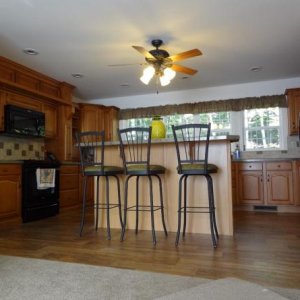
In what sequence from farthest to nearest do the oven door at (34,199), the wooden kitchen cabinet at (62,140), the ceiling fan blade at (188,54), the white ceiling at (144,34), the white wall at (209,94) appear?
the white wall at (209,94) < the wooden kitchen cabinet at (62,140) < the oven door at (34,199) < the ceiling fan blade at (188,54) < the white ceiling at (144,34)

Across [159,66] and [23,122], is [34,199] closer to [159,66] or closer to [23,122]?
[23,122]

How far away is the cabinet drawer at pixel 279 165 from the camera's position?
4625mm

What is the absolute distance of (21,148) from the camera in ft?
15.6

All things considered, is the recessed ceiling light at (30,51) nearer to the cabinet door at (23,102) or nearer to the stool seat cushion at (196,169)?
the cabinet door at (23,102)

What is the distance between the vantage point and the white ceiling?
279 centimetres

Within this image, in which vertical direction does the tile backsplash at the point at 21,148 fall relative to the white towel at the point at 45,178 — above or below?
above

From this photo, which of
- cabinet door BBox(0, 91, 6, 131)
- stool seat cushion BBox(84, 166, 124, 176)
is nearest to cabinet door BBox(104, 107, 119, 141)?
cabinet door BBox(0, 91, 6, 131)

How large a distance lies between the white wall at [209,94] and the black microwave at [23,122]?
2.10m

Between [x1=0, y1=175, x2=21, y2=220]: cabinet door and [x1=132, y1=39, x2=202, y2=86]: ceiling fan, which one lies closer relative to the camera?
[x1=132, y1=39, x2=202, y2=86]: ceiling fan

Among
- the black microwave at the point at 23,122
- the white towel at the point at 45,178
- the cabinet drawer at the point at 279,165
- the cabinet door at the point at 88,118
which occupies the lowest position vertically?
the white towel at the point at 45,178

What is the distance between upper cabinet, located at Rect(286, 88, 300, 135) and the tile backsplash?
4452 mm

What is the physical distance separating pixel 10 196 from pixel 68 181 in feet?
3.93

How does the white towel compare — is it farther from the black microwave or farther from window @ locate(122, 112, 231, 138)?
window @ locate(122, 112, 231, 138)

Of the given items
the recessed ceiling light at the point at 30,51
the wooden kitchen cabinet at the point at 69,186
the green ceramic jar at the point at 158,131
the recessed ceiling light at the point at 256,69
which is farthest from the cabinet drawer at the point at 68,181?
the recessed ceiling light at the point at 256,69
